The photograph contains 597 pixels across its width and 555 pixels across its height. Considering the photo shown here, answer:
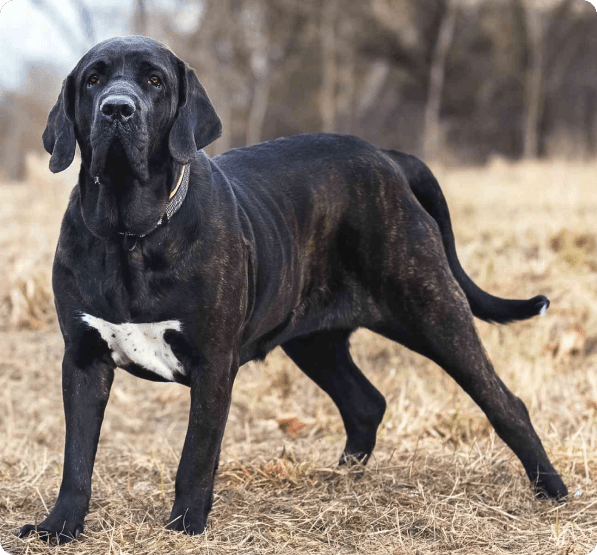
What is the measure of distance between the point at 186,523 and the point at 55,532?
0.47m

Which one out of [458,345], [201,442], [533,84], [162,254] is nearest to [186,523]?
[201,442]

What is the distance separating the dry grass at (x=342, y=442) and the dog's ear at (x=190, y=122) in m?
1.38

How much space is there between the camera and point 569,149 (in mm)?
16266

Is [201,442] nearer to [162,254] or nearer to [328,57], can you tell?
[162,254]

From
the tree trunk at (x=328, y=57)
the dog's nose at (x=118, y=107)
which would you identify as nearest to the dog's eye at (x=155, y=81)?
the dog's nose at (x=118, y=107)

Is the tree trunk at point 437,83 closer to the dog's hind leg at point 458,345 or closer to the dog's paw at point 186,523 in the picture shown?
the dog's hind leg at point 458,345

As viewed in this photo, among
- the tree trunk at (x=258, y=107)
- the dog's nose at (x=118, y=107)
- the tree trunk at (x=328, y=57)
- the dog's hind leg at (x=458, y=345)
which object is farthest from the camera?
the tree trunk at (x=258, y=107)

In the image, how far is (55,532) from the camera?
305 centimetres

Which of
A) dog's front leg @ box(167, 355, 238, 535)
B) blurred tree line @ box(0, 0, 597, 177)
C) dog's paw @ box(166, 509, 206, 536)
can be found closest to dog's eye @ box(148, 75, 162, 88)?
dog's front leg @ box(167, 355, 238, 535)

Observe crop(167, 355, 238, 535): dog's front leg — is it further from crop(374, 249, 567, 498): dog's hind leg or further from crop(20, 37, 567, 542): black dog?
crop(374, 249, 567, 498): dog's hind leg

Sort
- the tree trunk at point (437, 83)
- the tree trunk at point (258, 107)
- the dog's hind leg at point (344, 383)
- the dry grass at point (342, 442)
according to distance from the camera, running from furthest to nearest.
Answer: the tree trunk at point (258, 107)
the tree trunk at point (437, 83)
the dog's hind leg at point (344, 383)
the dry grass at point (342, 442)

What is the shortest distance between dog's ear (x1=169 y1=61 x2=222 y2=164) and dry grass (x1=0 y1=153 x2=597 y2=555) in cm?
138

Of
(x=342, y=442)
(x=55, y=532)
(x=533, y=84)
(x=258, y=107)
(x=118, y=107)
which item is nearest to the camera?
(x=118, y=107)

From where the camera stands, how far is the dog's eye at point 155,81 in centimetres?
295
